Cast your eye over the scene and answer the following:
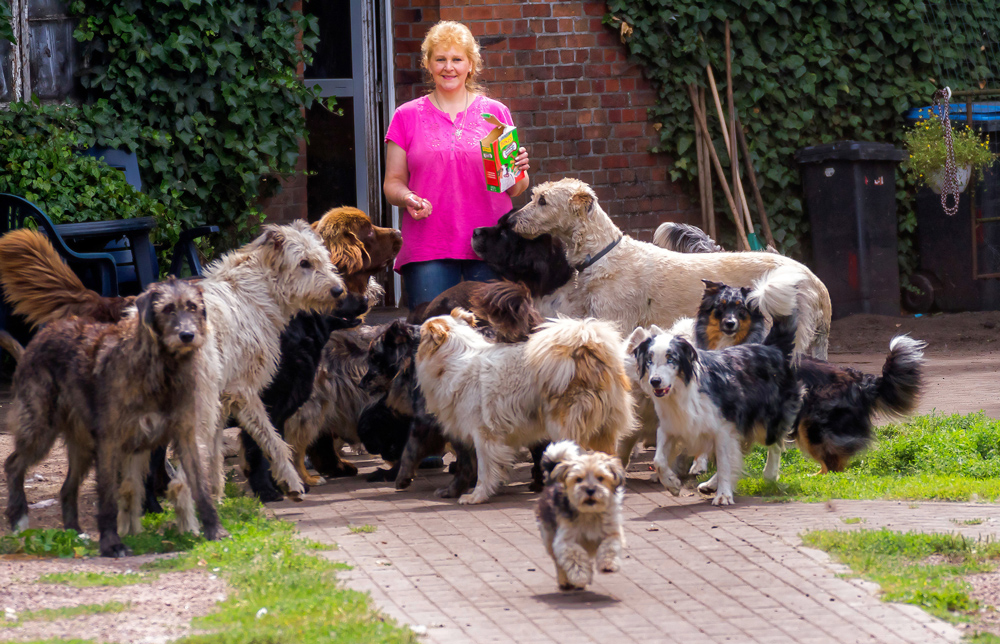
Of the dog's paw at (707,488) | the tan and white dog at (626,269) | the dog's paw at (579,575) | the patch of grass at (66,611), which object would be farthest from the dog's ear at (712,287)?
the patch of grass at (66,611)

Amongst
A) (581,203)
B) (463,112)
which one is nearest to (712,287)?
(581,203)

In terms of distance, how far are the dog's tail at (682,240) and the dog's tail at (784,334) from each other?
1.81 m

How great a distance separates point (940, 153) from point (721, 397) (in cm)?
689

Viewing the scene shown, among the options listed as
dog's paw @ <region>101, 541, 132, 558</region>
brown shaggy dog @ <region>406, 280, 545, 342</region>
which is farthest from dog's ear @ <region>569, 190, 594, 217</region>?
dog's paw @ <region>101, 541, 132, 558</region>

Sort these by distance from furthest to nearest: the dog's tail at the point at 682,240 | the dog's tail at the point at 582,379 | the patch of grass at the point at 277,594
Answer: the dog's tail at the point at 682,240 < the dog's tail at the point at 582,379 < the patch of grass at the point at 277,594

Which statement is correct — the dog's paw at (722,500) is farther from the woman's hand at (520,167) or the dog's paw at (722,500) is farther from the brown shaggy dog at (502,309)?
the woman's hand at (520,167)

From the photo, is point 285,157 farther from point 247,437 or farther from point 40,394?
point 40,394

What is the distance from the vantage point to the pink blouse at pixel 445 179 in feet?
Result: 23.6

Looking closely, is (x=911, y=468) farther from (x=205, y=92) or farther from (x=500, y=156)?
(x=205, y=92)

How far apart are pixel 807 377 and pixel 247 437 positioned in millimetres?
3216

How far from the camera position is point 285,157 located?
10336 mm

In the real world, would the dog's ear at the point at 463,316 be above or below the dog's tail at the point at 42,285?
below

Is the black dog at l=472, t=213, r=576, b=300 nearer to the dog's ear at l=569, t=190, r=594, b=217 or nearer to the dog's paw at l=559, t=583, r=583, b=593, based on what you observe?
the dog's ear at l=569, t=190, r=594, b=217

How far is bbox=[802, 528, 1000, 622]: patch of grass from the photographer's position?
411 cm
